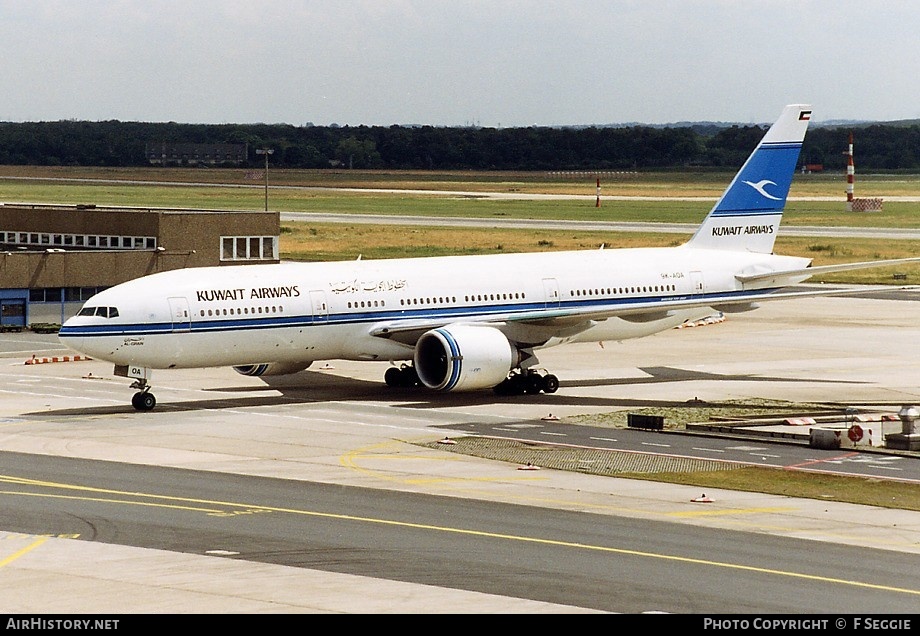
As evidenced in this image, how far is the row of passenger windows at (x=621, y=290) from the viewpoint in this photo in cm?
5912

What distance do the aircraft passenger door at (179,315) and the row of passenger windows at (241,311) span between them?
1.74 feet

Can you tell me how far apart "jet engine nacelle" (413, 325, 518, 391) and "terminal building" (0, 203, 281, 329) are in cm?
3070

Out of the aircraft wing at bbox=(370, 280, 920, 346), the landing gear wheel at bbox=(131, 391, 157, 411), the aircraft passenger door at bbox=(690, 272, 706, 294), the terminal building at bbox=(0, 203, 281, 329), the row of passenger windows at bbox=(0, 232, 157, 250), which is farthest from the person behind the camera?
the row of passenger windows at bbox=(0, 232, 157, 250)

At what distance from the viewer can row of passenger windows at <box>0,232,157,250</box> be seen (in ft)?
278

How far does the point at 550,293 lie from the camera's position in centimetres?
5834

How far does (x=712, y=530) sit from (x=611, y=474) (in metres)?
7.17

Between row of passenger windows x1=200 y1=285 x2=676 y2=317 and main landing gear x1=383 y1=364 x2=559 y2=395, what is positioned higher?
row of passenger windows x1=200 y1=285 x2=676 y2=317

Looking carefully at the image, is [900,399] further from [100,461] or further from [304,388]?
[100,461]

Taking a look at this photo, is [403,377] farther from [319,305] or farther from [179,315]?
[179,315]

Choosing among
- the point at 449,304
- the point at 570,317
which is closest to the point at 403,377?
the point at 449,304

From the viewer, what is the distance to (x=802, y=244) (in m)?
130

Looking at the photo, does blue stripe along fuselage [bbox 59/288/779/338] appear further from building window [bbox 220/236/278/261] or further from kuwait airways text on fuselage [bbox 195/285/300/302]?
building window [bbox 220/236/278/261]

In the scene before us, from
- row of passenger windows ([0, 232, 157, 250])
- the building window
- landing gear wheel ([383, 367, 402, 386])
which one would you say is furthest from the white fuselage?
row of passenger windows ([0, 232, 157, 250])

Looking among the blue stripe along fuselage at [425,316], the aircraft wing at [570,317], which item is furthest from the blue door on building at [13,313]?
the aircraft wing at [570,317]
